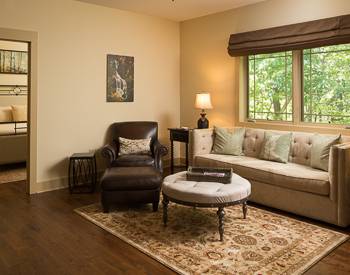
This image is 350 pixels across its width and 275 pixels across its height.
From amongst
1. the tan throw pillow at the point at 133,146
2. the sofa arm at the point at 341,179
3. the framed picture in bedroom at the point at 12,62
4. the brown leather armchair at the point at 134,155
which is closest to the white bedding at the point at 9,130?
the framed picture in bedroom at the point at 12,62

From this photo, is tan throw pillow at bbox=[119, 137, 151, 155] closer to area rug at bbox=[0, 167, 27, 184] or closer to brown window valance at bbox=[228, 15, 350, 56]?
area rug at bbox=[0, 167, 27, 184]

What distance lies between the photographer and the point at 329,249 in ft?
9.05

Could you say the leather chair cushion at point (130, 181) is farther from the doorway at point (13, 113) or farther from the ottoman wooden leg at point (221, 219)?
the doorway at point (13, 113)

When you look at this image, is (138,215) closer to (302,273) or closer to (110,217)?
(110,217)

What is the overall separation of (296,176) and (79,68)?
3269 millimetres

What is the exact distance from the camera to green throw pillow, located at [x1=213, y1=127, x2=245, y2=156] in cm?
457

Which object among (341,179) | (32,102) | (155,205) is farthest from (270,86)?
(32,102)

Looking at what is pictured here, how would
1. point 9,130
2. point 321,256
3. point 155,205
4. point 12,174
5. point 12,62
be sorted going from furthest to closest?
point 12,62 → point 9,130 → point 12,174 → point 155,205 → point 321,256

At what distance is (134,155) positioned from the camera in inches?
183

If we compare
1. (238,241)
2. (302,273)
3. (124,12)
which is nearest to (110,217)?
(238,241)

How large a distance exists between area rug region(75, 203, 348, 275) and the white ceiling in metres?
2.92

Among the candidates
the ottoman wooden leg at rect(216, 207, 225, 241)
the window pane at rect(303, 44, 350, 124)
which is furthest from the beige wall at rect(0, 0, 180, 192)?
the ottoman wooden leg at rect(216, 207, 225, 241)

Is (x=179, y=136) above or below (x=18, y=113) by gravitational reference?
below

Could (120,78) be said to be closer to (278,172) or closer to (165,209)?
(165,209)
